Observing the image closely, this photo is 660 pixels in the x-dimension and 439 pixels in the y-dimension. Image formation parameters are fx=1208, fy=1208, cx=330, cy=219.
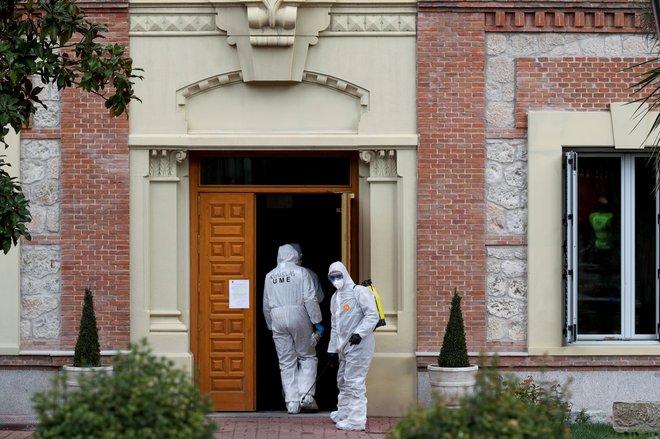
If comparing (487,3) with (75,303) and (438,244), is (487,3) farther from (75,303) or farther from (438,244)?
(75,303)

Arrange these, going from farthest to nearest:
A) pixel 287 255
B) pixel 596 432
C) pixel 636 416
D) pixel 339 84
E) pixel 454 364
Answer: pixel 287 255
pixel 339 84
pixel 454 364
pixel 596 432
pixel 636 416

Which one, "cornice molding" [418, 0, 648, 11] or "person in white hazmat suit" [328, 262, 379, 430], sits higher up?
"cornice molding" [418, 0, 648, 11]

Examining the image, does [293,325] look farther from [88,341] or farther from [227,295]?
[88,341]

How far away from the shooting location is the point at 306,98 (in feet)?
46.2

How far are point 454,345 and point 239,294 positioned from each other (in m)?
2.83

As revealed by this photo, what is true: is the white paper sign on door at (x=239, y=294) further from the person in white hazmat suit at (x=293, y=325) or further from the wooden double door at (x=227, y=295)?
the person in white hazmat suit at (x=293, y=325)

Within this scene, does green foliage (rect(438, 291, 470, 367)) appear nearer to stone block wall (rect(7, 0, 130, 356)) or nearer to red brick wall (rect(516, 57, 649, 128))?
red brick wall (rect(516, 57, 649, 128))

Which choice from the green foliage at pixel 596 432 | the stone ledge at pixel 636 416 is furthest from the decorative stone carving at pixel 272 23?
the stone ledge at pixel 636 416

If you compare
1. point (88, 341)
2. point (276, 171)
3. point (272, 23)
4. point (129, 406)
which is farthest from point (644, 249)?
point (129, 406)

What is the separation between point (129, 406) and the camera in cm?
682

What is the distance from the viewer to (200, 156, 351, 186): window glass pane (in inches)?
570

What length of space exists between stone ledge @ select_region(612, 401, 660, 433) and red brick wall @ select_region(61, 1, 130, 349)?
218 inches

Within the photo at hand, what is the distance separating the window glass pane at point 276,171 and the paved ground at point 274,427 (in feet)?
9.09

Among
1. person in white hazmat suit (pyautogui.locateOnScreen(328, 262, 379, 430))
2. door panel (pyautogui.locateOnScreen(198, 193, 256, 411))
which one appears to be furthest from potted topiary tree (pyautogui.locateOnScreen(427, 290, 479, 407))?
door panel (pyautogui.locateOnScreen(198, 193, 256, 411))
